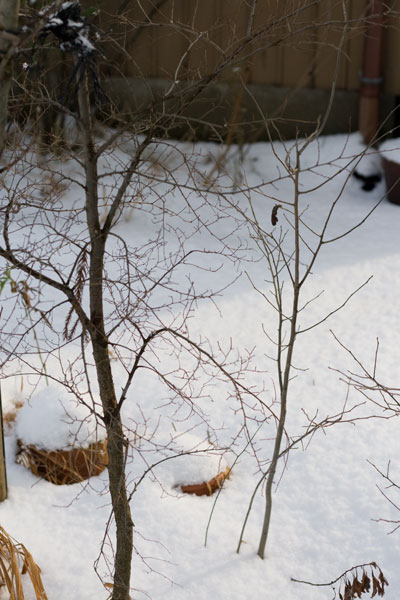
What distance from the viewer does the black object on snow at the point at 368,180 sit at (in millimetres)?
5641

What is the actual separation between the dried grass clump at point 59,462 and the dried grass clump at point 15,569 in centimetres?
53

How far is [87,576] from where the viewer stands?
2.75 metres

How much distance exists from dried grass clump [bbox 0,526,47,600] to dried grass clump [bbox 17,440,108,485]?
0.53 m

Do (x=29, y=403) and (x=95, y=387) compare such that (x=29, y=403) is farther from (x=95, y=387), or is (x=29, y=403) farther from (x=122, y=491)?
(x=122, y=491)

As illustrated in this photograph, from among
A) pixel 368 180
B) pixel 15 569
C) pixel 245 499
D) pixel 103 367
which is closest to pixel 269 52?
pixel 368 180

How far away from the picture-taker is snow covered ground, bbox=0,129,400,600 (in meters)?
2.78

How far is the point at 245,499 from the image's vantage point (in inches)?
125

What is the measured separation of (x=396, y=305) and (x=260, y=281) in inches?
31.3

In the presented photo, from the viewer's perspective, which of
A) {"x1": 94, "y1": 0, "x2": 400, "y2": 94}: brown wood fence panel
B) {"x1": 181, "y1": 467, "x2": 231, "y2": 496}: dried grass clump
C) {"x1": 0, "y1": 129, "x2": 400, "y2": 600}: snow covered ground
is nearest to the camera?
{"x1": 0, "y1": 129, "x2": 400, "y2": 600}: snow covered ground

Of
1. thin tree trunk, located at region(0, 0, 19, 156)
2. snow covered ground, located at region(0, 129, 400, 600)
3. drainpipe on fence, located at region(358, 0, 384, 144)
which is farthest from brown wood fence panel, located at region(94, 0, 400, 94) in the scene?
thin tree trunk, located at region(0, 0, 19, 156)

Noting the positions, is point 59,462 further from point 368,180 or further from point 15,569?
point 368,180

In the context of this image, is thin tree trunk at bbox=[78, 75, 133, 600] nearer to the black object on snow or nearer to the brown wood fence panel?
the brown wood fence panel

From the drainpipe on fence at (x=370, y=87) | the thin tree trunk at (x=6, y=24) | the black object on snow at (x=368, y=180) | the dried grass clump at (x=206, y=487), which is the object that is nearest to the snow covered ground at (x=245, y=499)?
the dried grass clump at (x=206, y=487)

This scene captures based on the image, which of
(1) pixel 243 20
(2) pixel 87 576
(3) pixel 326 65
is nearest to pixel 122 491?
(2) pixel 87 576
